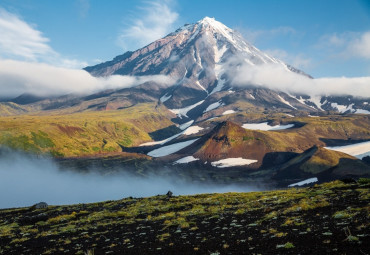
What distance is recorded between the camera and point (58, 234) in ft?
112

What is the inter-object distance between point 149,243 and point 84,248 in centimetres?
563

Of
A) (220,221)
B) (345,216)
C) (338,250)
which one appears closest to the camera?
(338,250)

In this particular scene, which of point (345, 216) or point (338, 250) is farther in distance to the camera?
point (345, 216)

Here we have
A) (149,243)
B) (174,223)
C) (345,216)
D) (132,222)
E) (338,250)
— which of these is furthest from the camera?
(132,222)

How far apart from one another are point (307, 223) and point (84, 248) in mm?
18168

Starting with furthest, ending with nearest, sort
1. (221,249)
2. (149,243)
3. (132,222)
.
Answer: (132,222)
(149,243)
(221,249)

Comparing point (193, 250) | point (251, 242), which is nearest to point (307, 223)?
point (251, 242)

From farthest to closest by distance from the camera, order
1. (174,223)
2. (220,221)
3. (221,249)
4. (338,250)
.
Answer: (174,223) → (220,221) → (221,249) → (338,250)

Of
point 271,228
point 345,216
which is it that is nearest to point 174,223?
point 271,228

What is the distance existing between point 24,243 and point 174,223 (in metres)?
15.5

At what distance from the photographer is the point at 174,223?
3231 cm

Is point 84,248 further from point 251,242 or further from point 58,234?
point 251,242

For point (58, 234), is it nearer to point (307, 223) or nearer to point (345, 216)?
point (307, 223)

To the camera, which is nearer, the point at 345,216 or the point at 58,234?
the point at 345,216
